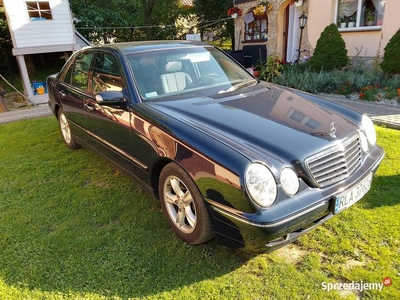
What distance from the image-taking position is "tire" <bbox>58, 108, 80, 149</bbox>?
15.2 ft

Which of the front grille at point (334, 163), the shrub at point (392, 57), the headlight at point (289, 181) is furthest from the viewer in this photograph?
the shrub at point (392, 57)

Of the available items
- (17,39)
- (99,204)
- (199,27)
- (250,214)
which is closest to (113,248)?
(99,204)

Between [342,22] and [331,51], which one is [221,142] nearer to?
[331,51]

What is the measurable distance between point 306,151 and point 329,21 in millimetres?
→ 9320

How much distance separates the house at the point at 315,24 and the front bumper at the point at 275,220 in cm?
809

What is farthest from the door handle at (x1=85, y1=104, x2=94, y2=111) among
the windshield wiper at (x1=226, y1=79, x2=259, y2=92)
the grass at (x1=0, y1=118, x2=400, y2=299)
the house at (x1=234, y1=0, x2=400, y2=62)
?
the house at (x1=234, y1=0, x2=400, y2=62)

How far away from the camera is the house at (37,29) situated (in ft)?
30.6

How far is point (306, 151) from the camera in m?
2.17

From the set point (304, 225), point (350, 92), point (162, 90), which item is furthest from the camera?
point (350, 92)

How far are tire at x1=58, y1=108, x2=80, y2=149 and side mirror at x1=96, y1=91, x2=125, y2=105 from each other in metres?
1.84

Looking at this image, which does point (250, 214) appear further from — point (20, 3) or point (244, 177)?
point (20, 3)

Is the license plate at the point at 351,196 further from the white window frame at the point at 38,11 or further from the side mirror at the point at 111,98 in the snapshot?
the white window frame at the point at 38,11

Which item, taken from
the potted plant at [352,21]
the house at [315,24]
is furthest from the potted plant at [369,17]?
the potted plant at [352,21]

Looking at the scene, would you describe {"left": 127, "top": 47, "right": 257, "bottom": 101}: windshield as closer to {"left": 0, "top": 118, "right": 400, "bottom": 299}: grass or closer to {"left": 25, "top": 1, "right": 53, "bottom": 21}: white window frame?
{"left": 0, "top": 118, "right": 400, "bottom": 299}: grass
